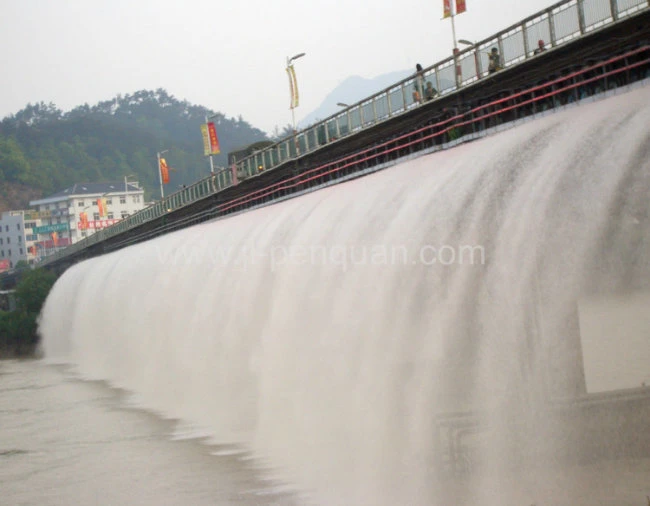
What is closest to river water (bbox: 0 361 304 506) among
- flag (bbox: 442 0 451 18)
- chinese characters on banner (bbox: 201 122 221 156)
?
flag (bbox: 442 0 451 18)

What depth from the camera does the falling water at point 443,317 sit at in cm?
1135

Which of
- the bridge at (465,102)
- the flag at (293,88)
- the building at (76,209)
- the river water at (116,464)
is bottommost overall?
the river water at (116,464)

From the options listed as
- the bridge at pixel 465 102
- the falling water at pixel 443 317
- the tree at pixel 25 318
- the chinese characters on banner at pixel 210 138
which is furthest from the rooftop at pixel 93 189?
the falling water at pixel 443 317

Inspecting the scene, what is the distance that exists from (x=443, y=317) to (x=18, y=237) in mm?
144363

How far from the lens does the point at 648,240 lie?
36.9 ft

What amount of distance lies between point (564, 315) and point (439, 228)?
12.0 ft

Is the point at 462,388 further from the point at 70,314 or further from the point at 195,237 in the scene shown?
the point at 70,314

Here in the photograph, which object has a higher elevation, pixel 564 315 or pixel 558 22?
pixel 558 22

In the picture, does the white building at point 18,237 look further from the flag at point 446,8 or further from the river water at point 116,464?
the river water at point 116,464

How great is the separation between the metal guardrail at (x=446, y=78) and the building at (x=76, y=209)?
97.5 metres

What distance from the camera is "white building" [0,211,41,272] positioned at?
14800 cm

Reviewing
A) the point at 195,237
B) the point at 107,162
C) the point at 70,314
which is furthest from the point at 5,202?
the point at 195,237

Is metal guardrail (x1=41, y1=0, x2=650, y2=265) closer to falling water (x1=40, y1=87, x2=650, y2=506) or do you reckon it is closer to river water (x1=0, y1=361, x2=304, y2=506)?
falling water (x1=40, y1=87, x2=650, y2=506)

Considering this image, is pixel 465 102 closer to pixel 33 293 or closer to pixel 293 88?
pixel 293 88
